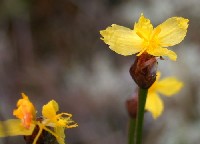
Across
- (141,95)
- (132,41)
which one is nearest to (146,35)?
(132,41)

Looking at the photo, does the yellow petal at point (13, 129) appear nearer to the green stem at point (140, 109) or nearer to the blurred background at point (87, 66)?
the green stem at point (140, 109)

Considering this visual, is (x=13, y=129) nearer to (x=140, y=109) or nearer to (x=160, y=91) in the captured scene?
(x=140, y=109)

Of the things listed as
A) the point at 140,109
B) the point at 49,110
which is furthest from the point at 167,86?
the point at 49,110

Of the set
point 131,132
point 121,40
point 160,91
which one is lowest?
point 131,132

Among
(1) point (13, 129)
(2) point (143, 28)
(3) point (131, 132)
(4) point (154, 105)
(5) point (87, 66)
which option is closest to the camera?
(1) point (13, 129)

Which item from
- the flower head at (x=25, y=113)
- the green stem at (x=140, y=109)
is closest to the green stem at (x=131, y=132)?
the green stem at (x=140, y=109)

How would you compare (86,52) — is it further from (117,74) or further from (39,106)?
(39,106)
